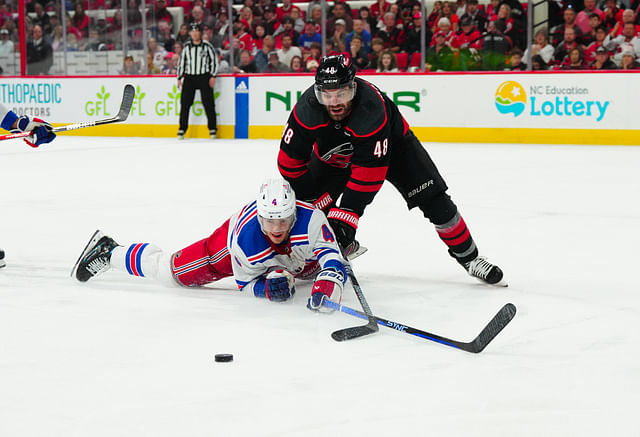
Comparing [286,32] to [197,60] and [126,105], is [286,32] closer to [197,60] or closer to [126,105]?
[197,60]

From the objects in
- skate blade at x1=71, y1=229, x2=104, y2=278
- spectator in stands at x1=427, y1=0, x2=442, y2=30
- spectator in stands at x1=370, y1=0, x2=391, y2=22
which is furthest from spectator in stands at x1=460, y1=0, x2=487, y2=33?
skate blade at x1=71, y1=229, x2=104, y2=278

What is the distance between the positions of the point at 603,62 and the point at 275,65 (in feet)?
13.3

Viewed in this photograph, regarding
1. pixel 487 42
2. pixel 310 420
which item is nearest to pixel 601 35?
pixel 487 42

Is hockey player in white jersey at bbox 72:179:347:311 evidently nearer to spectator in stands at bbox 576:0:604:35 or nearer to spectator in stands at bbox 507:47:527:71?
spectator in stands at bbox 507:47:527:71

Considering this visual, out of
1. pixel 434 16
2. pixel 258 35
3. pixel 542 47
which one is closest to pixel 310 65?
pixel 258 35

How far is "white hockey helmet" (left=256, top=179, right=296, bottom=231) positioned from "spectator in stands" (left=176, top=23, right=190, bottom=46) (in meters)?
9.42

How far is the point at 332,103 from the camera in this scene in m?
3.13

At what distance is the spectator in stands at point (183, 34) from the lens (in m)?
12.0

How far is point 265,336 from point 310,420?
29.2 inches

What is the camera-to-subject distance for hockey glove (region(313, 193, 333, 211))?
3.68 meters

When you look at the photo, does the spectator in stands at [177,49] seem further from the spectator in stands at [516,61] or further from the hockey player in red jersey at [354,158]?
the hockey player in red jersey at [354,158]

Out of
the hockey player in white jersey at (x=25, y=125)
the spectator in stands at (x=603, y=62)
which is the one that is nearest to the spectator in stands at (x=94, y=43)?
the spectator in stands at (x=603, y=62)

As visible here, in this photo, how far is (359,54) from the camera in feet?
35.4

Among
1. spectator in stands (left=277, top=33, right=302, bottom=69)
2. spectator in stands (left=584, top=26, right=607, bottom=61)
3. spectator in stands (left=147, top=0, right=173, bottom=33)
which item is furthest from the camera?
spectator in stands (left=147, top=0, right=173, bottom=33)
